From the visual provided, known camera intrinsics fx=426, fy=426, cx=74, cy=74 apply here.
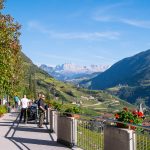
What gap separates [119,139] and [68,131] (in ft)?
18.8

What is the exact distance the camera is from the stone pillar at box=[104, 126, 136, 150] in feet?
32.9

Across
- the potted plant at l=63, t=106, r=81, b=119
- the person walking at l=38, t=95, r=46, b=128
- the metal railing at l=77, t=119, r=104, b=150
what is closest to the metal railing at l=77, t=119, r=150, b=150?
the metal railing at l=77, t=119, r=104, b=150

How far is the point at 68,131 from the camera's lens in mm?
16125

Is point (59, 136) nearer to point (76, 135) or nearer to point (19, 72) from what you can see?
point (76, 135)

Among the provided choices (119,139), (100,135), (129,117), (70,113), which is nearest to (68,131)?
(70,113)

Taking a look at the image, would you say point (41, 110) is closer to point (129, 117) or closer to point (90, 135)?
point (90, 135)

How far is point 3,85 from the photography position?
27.2 m

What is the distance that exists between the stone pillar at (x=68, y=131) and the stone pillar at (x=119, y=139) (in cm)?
402

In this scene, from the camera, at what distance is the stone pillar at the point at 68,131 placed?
15.7 m

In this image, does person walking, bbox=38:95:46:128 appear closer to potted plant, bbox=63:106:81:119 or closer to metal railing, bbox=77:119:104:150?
potted plant, bbox=63:106:81:119

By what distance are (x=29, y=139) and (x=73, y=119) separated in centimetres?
323

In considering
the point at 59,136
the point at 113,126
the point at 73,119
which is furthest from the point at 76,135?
the point at 113,126

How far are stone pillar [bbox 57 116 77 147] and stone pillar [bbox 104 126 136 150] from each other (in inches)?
158

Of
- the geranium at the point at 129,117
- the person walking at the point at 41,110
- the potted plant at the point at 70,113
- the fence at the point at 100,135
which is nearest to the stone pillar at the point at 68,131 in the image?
the fence at the point at 100,135
